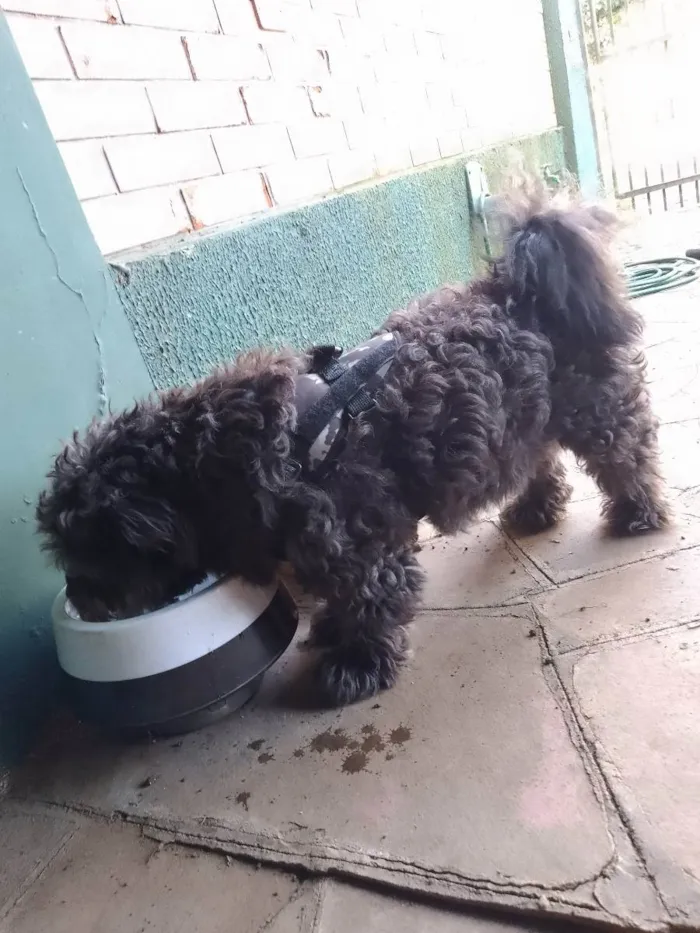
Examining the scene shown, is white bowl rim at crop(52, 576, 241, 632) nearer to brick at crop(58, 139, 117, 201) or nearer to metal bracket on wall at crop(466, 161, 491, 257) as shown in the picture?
brick at crop(58, 139, 117, 201)

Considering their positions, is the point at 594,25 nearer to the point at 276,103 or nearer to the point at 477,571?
the point at 276,103

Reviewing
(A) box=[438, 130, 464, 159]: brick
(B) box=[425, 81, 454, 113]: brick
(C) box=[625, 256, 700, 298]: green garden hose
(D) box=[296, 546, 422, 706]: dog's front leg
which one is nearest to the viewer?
(D) box=[296, 546, 422, 706]: dog's front leg

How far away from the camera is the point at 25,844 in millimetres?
1702

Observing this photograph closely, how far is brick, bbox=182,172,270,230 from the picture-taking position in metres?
2.67

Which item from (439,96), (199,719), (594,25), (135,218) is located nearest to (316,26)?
(439,96)

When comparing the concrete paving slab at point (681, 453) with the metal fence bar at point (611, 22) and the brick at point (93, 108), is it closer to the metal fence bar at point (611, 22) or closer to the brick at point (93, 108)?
the brick at point (93, 108)

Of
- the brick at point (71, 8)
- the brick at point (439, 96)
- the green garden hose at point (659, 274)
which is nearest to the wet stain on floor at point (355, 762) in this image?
the brick at point (71, 8)

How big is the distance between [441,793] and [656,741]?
1.53ft

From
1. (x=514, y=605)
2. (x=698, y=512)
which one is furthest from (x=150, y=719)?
(x=698, y=512)

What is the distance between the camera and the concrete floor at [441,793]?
4.15 feet

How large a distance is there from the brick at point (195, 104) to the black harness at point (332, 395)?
1.29 meters

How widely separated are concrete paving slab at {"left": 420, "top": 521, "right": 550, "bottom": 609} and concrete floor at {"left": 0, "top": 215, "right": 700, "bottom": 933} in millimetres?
13

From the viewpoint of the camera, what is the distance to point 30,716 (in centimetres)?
196

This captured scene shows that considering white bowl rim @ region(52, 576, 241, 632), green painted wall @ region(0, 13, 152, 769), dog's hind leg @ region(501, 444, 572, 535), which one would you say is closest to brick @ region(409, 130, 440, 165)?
dog's hind leg @ region(501, 444, 572, 535)
